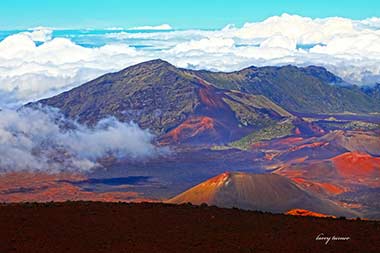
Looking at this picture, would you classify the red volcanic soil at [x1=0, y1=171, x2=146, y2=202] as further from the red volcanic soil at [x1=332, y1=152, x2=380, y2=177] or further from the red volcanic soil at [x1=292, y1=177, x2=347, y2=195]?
the red volcanic soil at [x1=332, y1=152, x2=380, y2=177]

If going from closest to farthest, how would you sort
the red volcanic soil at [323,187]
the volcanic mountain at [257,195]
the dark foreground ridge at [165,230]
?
the dark foreground ridge at [165,230]
the volcanic mountain at [257,195]
the red volcanic soil at [323,187]

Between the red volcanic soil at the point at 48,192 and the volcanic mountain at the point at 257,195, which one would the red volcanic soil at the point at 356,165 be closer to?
the volcanic mountain at the point at 257,195

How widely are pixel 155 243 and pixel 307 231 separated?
33.0 feet

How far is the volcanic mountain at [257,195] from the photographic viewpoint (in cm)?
11119

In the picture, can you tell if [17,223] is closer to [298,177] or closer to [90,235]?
[90,235]

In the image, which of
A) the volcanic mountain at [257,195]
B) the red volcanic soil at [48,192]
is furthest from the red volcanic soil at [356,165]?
the red volcanic soil at [48,192]

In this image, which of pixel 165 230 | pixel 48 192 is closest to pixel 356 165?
pixel 48 192

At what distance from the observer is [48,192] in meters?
173

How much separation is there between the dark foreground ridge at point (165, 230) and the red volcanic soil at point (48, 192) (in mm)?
112002

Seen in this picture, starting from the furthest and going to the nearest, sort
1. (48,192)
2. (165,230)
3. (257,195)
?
(48,192), (257,195), (165,230)

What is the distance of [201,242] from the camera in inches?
1427

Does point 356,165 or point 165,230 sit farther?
point 356,165

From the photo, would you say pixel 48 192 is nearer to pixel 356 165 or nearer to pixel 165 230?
pixel 356 165

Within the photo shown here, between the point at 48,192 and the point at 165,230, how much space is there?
459 feet
